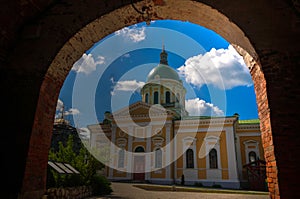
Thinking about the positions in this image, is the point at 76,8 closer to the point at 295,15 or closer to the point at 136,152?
the point at 295,15

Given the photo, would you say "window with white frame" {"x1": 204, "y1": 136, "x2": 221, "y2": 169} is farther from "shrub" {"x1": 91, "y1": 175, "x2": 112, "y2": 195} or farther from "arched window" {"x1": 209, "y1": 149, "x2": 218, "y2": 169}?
"shrub" {"x1": 91, "y1": 175, "x2": 112, "y2": 195}

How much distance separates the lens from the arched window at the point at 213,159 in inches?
971

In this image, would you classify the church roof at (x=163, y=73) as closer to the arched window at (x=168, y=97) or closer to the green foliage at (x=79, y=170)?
the arched window at (x=168, y=97)

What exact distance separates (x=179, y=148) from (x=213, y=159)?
3.92 meters

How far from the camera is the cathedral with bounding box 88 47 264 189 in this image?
79.6ft

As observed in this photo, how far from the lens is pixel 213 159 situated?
25.0 metres

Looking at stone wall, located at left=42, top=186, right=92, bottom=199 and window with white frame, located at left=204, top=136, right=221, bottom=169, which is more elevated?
window with white frame, located at left=204, top=136, right=221, bottom=169

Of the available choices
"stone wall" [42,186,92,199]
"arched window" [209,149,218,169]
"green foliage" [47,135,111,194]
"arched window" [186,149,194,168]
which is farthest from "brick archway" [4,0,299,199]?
"arched window" [186,149,194,168]

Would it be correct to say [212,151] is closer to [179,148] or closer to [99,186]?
[179,148]

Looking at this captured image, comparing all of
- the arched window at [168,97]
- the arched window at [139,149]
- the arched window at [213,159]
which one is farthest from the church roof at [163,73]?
the arched window at [213,159]

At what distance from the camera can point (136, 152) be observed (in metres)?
27.1

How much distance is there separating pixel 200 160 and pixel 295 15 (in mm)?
23343

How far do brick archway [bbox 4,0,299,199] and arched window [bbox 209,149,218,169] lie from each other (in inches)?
898

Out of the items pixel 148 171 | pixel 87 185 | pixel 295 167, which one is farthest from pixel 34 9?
pixel 148 171
